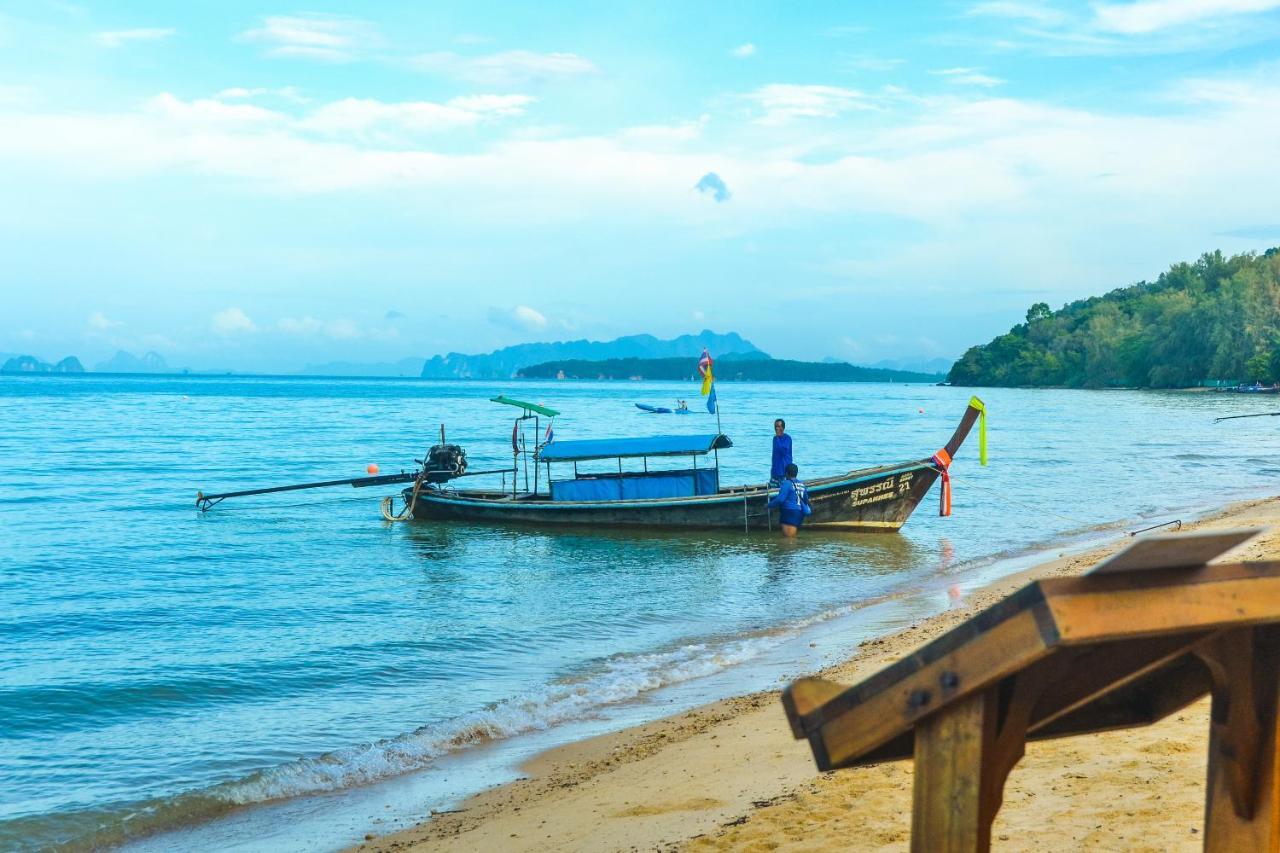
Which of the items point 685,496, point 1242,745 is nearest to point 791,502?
point 685,496

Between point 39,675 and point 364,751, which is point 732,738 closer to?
point 364,751

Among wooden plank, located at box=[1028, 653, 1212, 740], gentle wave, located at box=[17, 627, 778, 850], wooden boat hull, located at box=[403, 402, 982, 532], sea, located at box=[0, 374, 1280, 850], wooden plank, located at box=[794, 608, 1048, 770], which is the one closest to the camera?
wooden plank, located at box=[794, 608, 1048, 770]

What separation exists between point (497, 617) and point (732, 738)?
7.84 metres

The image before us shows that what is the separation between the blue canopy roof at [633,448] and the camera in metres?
23.2

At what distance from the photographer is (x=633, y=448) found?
23375 mm

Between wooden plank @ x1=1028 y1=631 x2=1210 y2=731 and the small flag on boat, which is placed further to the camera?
the small flag on boat

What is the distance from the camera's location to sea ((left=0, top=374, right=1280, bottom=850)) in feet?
28.3

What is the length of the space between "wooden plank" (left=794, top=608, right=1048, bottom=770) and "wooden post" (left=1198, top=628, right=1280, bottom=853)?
75cm

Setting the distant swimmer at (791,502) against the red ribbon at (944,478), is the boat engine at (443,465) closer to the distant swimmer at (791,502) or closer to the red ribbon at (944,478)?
the distant swimmer at (791,502)

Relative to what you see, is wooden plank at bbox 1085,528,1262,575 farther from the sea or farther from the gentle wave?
the gentle wave

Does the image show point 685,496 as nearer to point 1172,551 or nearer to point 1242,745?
point 1242,745

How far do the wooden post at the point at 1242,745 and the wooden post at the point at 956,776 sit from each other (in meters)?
0.69

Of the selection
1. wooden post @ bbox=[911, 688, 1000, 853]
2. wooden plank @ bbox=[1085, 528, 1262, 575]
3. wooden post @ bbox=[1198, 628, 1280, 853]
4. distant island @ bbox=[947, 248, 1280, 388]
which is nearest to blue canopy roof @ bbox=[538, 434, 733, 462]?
wooden post @ bbox=[1198, 628, 1280, 853]

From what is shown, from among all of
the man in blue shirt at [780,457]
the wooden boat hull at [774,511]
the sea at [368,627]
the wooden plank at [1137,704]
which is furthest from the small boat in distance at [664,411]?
the wooden plank at [1137,704]
